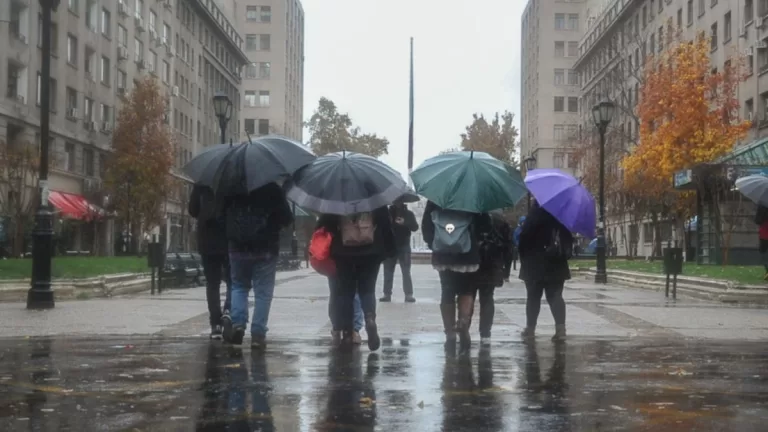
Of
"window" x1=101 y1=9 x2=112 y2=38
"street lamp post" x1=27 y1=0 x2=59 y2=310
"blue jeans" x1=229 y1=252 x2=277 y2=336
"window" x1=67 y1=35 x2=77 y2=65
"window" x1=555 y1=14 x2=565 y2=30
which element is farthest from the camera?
"window" x1=555 y1=14 x2=565 y2=30

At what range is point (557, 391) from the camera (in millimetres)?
7145

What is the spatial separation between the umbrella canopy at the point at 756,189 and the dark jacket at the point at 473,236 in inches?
450

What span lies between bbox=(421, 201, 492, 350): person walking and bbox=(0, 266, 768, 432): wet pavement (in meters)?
0.48

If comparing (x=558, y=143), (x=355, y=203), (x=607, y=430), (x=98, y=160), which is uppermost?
(x=558, y=143)

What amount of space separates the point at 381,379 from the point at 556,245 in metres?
3.84

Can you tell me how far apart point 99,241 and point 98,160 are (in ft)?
14.9

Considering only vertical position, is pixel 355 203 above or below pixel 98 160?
below

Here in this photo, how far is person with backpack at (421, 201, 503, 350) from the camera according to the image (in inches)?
379

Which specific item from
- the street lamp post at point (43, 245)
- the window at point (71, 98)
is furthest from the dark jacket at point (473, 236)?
the window at point (71, 98)

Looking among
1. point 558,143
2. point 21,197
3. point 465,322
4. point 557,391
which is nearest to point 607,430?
point 557,391

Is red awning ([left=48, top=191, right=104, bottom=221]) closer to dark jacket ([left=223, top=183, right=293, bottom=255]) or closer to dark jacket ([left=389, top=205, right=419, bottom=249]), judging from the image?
dark jacket ([left=389, top=205, right=419, bottom=249])

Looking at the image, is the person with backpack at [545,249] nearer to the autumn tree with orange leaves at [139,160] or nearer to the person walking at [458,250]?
the person walking at [458,250]

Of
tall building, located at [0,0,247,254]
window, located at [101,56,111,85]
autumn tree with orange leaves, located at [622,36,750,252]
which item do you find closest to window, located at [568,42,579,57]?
tall building, located at [0,0,247,254]

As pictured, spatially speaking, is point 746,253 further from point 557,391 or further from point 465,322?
point 557,391
